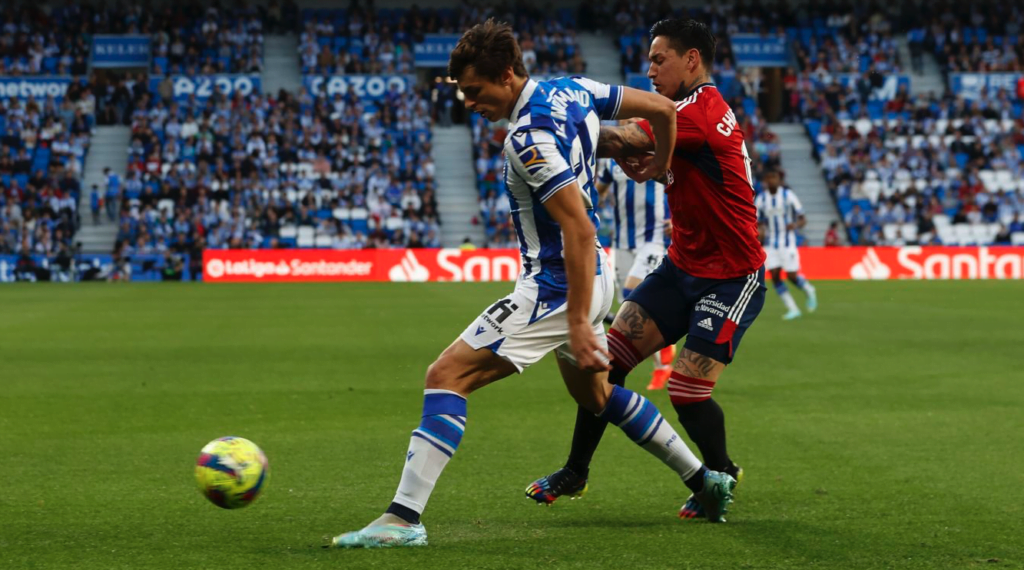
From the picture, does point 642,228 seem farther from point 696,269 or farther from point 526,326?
point 526,326

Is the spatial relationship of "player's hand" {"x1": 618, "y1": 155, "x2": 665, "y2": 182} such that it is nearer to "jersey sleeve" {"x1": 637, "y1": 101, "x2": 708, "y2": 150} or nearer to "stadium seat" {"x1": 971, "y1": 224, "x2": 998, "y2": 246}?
"jersey sleeve" {"x1": 637, "y1": 101, "x2": 708, "y2": 150}

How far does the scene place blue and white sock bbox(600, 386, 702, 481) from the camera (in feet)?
18.7

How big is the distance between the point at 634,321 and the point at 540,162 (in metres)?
1.55

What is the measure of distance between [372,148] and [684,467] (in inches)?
1374

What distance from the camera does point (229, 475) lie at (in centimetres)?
537

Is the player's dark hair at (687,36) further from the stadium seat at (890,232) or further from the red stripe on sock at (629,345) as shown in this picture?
the stadium seat at (890,232)

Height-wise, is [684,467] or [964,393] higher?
[684,467]

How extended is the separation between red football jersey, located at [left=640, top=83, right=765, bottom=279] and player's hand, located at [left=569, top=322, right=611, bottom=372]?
1.31 metres

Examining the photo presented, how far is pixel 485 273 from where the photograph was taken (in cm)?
3350

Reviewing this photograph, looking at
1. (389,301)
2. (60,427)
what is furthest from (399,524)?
(389,301)

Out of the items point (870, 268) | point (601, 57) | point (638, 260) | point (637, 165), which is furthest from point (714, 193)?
point (601, 57)

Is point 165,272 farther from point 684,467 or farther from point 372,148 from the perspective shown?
point 684,467

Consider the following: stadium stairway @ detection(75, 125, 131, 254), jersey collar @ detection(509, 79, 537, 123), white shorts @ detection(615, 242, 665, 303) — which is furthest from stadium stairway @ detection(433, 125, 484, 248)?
jersey collar @ detection(509, 79, 537, 123)

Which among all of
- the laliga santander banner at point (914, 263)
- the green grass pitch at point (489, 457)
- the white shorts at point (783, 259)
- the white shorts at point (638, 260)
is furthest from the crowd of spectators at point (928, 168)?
the white shorts at point (638, 260)
